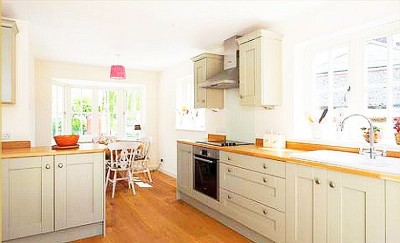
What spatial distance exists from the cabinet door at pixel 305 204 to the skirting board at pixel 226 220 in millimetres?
395

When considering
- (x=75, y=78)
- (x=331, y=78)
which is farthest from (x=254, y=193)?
(x=75, y=78)

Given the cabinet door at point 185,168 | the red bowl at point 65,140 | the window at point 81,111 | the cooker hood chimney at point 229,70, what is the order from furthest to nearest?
the window at point 81,111
the cabinet door at point 185,168
the cooker hood chimney at point 229,70
the red bowl at point 65,140

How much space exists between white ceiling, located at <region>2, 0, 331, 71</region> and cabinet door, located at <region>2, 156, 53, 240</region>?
1553mm

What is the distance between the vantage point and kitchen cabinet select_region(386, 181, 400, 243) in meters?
1.58

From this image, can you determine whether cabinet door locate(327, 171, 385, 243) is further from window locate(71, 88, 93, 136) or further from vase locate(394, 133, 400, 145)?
window locate(71, 88, 93, 136)

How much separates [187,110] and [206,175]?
2.09 m

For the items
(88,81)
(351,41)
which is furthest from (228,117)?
(88,81)

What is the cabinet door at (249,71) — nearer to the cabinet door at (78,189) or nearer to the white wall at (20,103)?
the cabinet door at (78,189)

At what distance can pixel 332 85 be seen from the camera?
2.72 metres

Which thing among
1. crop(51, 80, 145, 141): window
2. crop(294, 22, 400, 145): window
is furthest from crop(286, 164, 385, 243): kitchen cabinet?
crop(51, 80, 145, 141): window

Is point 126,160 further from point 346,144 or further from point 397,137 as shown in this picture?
point 397,137

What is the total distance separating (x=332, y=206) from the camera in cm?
193

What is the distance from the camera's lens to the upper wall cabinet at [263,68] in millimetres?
2930

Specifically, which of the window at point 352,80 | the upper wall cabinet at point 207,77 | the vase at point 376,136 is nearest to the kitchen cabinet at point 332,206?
the vase at point 376,136
